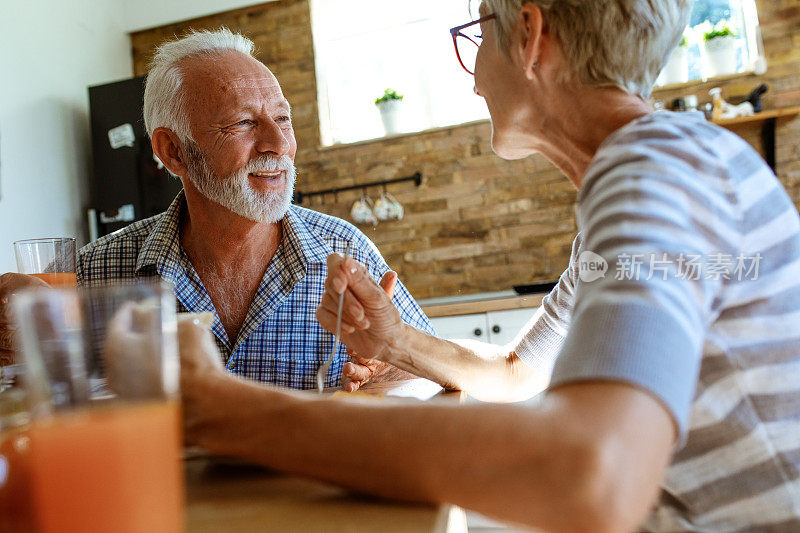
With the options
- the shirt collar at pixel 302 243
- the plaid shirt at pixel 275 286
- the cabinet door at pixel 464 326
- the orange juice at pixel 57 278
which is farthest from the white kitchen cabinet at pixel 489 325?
the orange juice at pixel 57 278

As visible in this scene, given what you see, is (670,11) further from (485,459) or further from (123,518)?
(123,518)

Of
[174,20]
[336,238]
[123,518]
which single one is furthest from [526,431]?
[174,20]

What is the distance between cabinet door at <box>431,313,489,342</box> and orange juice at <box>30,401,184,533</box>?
2654mm

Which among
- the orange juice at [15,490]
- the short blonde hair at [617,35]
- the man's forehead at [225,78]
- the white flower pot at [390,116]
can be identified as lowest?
the orange juice at [15,490]

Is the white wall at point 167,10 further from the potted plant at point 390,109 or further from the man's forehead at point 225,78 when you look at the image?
the man's forehead at point 225,78

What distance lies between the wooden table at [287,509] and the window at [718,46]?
333cm

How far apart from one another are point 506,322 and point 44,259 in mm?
2106

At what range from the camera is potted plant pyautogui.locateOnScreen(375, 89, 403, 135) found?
149 inches

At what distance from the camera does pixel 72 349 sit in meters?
0.38

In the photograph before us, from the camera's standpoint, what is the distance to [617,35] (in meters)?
0.87

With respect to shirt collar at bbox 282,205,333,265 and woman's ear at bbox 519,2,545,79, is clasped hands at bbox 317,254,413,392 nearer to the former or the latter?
woman's ear at bbox 519,2,545,79

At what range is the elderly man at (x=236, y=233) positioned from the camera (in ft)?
5.62

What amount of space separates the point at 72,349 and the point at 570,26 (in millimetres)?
757

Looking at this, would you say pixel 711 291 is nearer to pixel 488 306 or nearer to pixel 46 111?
pixel 488 306
